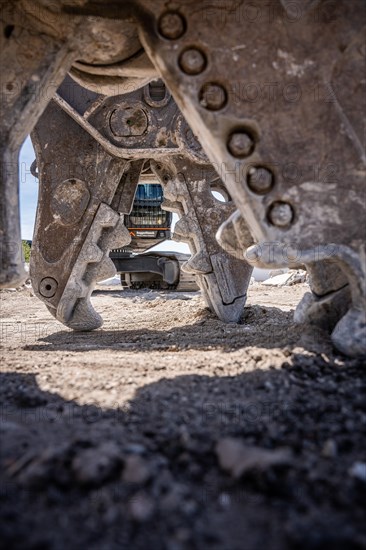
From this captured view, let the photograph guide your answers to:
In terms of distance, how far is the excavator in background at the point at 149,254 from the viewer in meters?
9.66

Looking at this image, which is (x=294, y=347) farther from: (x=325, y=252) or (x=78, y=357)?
(x=78, y=357)

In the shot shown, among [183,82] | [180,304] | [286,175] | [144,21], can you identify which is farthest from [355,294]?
[180,304]

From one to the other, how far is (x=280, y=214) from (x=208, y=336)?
6.64 feet

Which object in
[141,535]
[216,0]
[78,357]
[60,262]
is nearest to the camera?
[141,535]

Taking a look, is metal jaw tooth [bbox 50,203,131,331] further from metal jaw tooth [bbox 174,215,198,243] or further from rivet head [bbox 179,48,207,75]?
rivet head [bbox 179,48,207,75]

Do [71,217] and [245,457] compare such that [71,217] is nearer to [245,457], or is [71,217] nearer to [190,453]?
[190,453]

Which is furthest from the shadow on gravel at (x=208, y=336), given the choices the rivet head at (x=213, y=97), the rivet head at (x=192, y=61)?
the rivet head at (x=192, y=61)

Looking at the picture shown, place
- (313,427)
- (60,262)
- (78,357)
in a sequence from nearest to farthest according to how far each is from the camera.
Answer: (313,427), (78,357), (60,262)

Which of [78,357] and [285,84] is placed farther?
[78,357]

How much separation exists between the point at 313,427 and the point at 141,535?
0.64 meters

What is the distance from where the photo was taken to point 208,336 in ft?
12.3

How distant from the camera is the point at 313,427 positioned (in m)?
1.29

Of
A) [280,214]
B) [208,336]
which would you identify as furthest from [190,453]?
[208,336]

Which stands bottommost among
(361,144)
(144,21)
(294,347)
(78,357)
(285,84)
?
(78,357)
